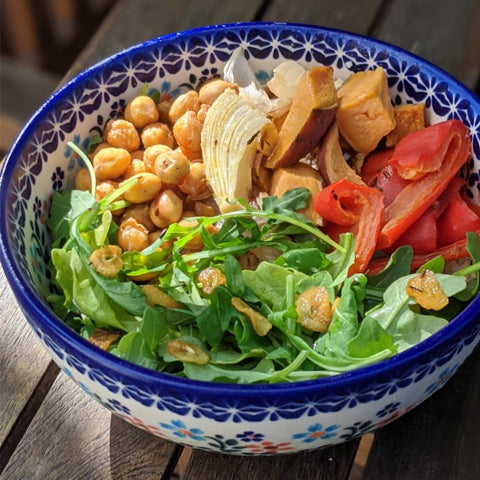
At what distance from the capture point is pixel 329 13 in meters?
1.58

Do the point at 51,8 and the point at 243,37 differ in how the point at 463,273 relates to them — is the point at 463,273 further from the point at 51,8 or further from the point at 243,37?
the point at 51,8

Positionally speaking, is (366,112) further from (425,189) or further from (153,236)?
(153,236)

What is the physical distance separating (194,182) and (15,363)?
1.10 feet

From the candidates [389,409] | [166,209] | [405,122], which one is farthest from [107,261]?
[405,122]

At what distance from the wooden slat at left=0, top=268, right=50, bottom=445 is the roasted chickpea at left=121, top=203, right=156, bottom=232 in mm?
202

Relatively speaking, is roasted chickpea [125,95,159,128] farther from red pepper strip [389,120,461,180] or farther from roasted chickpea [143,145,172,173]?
red pepper strip [389,120,461,180]

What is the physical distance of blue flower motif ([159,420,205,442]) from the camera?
0.81 metres

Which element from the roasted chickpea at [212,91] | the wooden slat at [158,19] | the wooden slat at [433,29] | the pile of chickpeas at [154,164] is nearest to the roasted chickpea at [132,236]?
the pile of chickpeas at [154,164]

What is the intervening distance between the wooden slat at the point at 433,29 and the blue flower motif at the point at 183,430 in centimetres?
93

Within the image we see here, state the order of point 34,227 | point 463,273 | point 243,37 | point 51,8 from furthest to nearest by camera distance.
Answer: point 51,8
point 243,37
point 34,227
point 463,273

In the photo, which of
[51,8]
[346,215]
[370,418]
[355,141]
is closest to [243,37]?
[355,141]

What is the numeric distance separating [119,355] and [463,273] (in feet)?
1.30

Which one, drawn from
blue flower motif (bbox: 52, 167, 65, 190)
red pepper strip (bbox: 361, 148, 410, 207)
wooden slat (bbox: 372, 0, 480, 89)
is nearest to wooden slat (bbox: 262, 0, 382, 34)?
wooden slat (bbox: 372, 0, 480, 89)

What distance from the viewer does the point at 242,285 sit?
0.91 meters
